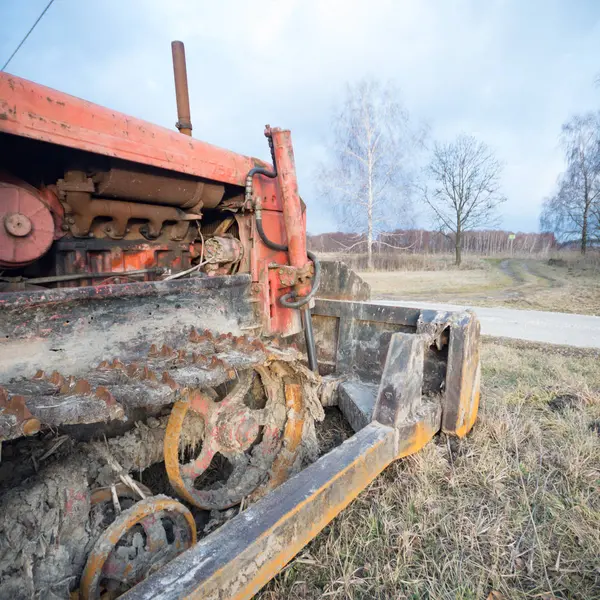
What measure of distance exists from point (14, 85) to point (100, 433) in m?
1.30

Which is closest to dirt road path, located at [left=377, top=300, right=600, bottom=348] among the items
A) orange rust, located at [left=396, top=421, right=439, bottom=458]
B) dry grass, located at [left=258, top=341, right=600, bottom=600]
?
dry grass, located at [left=258, top=341, right=600, bottom=600]

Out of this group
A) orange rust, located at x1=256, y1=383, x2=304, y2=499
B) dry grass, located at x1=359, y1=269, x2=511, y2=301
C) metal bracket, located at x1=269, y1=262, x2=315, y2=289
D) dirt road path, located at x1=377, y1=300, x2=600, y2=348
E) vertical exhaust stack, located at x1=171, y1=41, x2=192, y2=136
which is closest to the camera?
orange rust, located at x1=256, y1=383, x2=304, y2=499

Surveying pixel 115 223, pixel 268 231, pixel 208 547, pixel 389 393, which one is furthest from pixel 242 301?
pixel 208 547

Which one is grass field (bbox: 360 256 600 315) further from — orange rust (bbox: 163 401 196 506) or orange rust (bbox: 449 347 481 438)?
orange rust (bbox: 163 401 196 506)

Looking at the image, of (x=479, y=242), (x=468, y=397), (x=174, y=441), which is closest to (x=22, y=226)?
(x=174, y=441)

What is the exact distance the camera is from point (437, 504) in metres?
1.85

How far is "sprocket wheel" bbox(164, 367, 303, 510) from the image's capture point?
170 centimetres

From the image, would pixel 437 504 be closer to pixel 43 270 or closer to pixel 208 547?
pixel 208 547

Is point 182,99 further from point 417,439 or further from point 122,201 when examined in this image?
point 417,439

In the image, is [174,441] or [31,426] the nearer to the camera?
[31,426]

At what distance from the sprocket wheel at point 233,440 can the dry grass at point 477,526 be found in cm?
45

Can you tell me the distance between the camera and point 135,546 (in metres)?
1.39

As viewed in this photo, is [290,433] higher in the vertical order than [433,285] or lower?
higher

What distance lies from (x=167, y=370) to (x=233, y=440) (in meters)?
0.70
